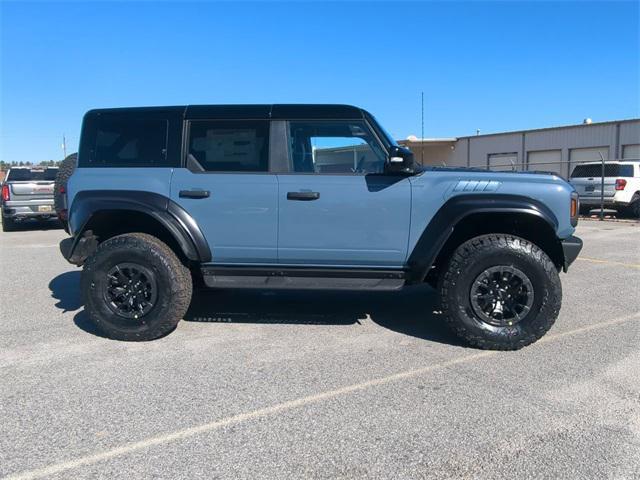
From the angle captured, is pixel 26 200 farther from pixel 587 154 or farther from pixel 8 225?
pixel 587 154

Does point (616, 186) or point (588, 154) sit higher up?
point (588, 154)

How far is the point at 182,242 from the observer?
4641mm

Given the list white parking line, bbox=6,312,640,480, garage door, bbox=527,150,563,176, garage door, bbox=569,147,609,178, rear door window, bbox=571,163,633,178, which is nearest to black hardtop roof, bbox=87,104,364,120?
white parking line, bbox=6,312,640,480

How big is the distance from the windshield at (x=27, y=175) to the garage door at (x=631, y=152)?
998 inches

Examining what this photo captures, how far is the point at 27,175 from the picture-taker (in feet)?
49.2

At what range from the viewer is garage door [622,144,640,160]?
2529 centimetres

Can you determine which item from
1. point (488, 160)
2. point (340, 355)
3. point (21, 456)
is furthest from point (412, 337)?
point (488, 160)

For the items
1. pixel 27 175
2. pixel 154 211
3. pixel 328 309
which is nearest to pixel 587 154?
pixel 27 175

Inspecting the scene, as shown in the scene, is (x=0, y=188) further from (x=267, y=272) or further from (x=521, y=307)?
(x=521, y=307)

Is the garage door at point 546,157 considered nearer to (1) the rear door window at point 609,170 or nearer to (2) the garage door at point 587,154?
(2) the garage door at point 587,154

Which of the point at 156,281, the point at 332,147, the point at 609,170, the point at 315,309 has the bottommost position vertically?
the point at 315,309

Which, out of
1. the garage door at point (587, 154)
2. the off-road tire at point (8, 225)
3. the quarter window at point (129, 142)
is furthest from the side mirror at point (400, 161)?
the garage door at point (587, 154)

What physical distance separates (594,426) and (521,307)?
4.77 ft

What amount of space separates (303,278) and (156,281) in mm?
1317
